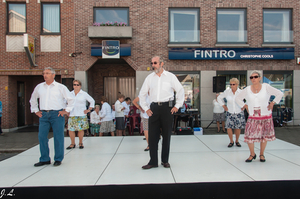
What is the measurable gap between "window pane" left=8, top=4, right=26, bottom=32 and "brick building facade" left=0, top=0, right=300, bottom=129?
0.27 m

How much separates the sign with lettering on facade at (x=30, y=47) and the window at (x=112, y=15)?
357 centimetres

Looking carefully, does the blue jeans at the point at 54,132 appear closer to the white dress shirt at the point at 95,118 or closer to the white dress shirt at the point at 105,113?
the white dress shirt at the point at 105,113

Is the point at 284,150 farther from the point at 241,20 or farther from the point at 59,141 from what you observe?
the point at 241,20

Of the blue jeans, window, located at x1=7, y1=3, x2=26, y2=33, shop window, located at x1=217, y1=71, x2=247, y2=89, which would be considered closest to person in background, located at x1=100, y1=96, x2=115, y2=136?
the blue jeans

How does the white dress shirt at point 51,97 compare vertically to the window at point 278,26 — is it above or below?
below

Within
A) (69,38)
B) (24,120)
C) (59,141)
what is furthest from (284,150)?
(24,120)

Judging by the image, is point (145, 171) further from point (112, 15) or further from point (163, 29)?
point (112, 15)

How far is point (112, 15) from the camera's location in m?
13.1

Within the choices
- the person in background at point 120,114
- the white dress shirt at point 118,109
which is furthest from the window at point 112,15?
the white dress shirt at point 118,109

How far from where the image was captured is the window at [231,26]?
43.3ft

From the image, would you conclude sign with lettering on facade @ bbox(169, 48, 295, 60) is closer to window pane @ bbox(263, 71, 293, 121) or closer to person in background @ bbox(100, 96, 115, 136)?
window pane @ bbox(263, 71, 293, 121)

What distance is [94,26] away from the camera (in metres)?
12.4

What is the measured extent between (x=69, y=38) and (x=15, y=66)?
326 cm

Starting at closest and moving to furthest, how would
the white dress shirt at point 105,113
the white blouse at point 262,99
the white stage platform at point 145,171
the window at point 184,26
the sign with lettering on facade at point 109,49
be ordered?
the white stage platform at point 145,171, the white blouse at point 262,99, the white dress shirt at point 105,113, the sign with lettering on facade at point 109,49, the window at point 184,26
